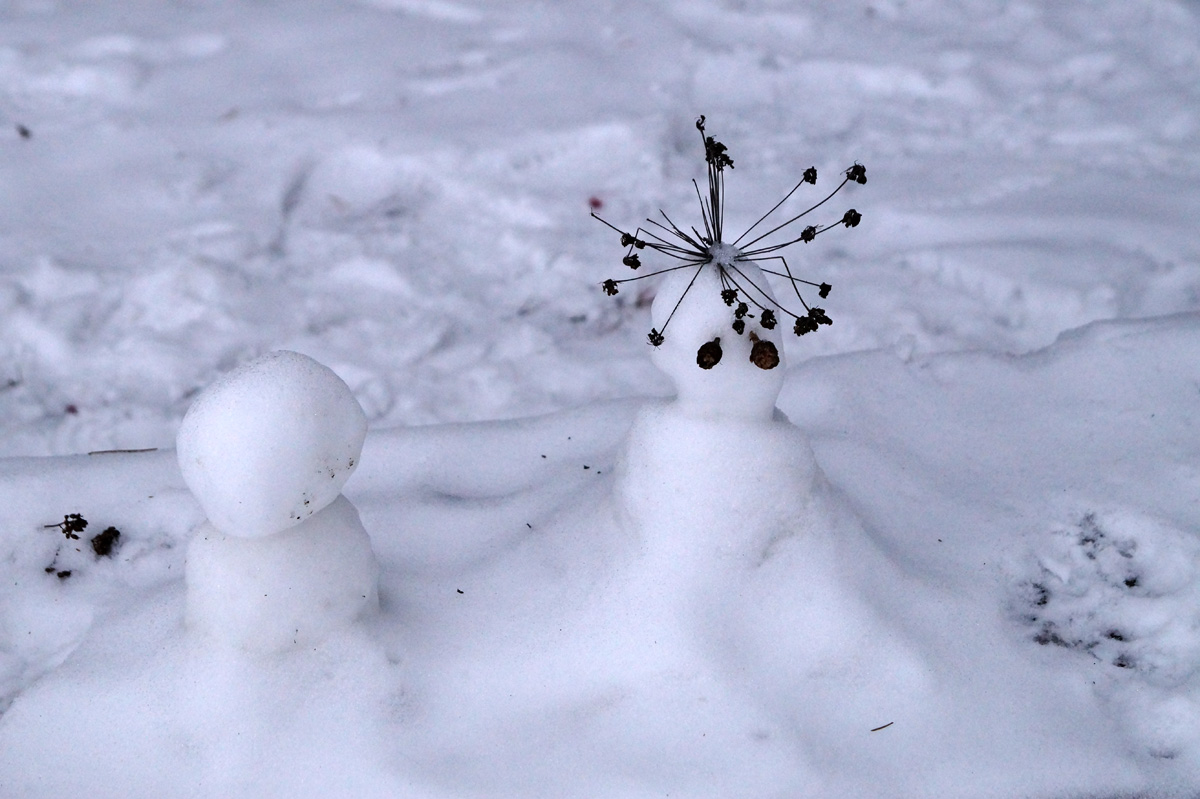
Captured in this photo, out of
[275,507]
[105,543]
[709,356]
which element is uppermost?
[709,356]

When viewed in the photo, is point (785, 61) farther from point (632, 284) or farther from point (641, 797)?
point (641, 797)

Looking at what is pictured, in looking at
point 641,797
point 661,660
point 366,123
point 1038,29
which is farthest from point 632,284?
point 1038,29

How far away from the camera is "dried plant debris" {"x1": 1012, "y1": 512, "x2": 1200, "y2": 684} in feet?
5.53

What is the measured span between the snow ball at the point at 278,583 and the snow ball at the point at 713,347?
0.56 m

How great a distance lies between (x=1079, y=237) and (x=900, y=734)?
1753 millimetres

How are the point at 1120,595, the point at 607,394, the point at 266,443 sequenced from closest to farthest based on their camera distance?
the point at 266,443 < the point at 1120,595 < the point at 607,394

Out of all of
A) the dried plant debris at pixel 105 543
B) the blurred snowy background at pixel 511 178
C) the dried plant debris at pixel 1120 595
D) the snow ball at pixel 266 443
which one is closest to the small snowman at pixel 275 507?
the snow ball at pixel 266 443

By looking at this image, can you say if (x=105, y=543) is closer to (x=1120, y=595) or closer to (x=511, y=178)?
(x=511, y=178)

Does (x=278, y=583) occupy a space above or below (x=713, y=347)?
below

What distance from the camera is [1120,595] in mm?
1782

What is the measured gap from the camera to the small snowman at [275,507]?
1.42 m

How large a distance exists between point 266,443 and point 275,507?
0.31ft

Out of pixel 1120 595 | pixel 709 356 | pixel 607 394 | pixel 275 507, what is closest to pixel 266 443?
pixel 275 507

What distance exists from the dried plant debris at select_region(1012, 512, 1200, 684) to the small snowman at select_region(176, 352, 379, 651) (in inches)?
43.5
